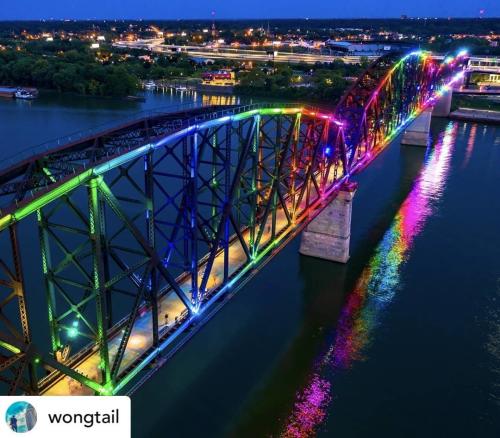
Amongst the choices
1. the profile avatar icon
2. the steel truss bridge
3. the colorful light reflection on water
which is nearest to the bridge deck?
A: the steel truss bridge

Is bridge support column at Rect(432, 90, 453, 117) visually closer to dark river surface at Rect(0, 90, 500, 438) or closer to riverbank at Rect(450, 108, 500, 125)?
riverbank at Rect(450, 108, 500, 125)

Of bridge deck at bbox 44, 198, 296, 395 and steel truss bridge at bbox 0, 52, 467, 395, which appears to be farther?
bridge deck at bbox 44, 198, 296, 395

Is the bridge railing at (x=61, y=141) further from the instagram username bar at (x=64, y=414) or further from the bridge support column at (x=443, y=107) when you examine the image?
the bridge support column at (x=443, y=107)

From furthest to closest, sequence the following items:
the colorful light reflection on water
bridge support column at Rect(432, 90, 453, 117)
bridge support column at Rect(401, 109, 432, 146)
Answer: bridge support column at Rect(432, 90, 453, 117)
bridge support column at Rect(401, 109, 432, 146)
the colorful light reflection on water

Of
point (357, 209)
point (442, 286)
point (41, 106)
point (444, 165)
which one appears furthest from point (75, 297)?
point (41, 106)

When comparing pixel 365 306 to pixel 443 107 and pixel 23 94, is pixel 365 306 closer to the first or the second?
pixel 443 107

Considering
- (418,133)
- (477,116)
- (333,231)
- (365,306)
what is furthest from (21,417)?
(477,116)
